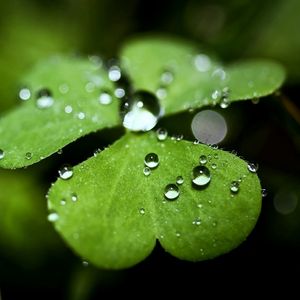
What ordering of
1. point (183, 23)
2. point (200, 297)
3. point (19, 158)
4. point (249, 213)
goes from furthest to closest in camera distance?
point (183, 23) → point (200, 297) → point (19, 158) → point (249, 213)

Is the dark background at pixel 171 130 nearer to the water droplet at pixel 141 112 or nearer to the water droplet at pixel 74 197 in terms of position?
the water droplet at pixel 141 112

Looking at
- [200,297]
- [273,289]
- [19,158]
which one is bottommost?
[200,297]

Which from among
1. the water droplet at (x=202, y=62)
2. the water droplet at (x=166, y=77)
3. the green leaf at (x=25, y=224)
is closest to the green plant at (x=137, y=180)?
the water droplet at (x=166, y=77)

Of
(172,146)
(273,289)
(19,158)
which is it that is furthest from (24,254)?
(273,289)

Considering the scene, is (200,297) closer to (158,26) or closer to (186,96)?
(186,96)

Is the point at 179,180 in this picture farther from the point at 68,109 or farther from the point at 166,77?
the point at 166,77

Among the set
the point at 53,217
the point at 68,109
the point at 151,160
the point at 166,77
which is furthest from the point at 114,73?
the point at 53,217
